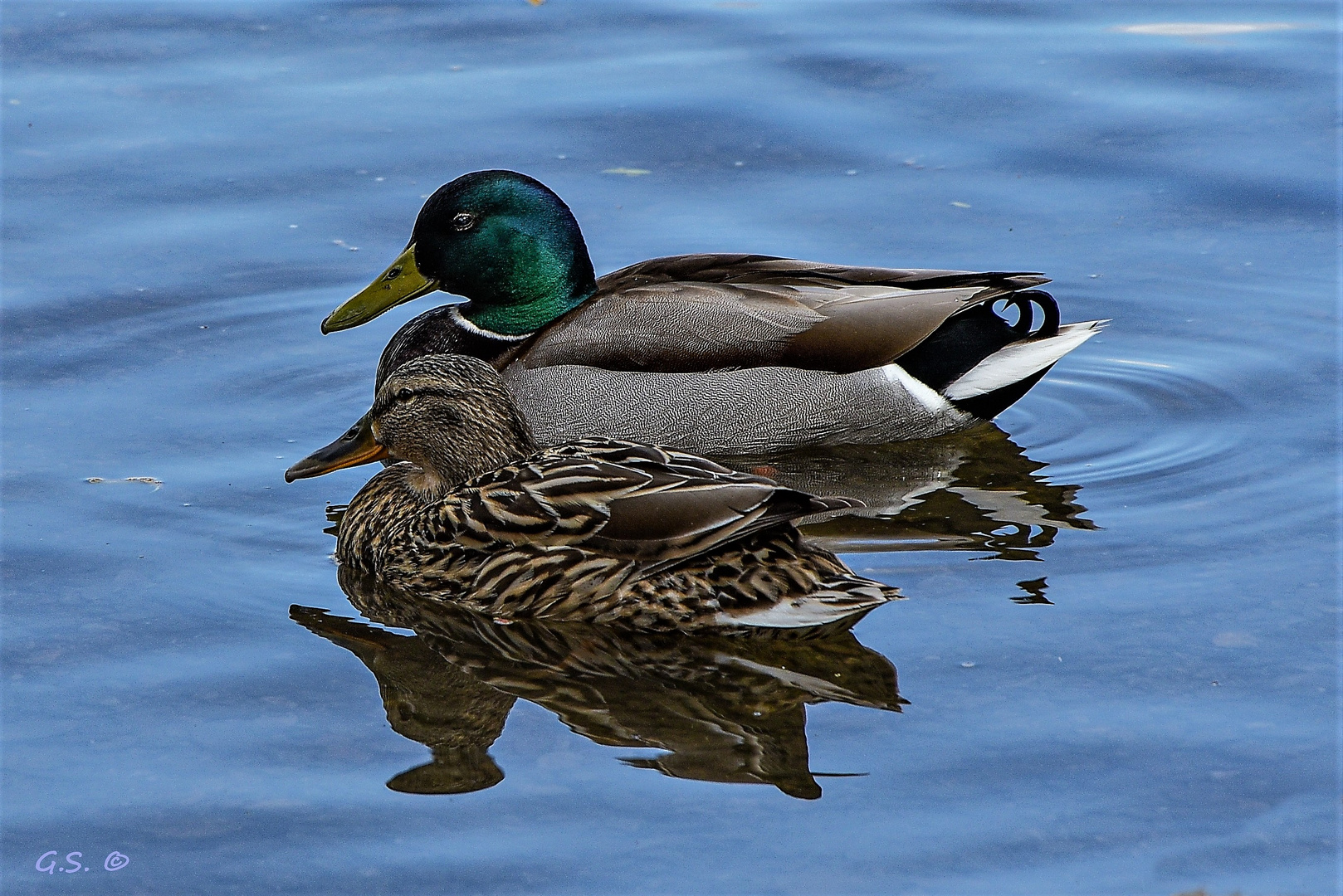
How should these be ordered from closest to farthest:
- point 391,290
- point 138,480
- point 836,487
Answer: point 138,480 < point 836,487 < point 391,290

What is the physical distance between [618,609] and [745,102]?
5786mm

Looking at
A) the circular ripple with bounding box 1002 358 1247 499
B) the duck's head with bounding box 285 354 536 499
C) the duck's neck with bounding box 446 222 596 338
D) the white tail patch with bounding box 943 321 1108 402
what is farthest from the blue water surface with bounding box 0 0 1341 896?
the duck's neck with bounding box 446 222 596 338

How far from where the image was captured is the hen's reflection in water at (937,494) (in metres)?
6.99

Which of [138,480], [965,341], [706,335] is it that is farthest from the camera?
[965,341]

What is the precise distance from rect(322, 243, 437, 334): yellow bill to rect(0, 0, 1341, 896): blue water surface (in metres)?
0.34

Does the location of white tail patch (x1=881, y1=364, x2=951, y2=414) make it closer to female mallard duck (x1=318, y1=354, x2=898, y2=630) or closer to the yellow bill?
female mallard duck (x1=318, y1=354, x2=898, y2=630)

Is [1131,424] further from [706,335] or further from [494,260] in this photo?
[494,260]

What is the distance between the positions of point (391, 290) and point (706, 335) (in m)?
1.53

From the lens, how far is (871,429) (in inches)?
322

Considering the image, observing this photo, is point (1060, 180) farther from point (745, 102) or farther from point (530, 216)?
point (530, 216)

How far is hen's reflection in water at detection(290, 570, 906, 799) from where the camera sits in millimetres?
5402

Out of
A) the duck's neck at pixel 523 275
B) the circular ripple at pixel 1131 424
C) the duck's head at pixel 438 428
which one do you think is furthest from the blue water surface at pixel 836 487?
the duck's neck at pixel 523 275

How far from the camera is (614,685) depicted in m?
5.87
